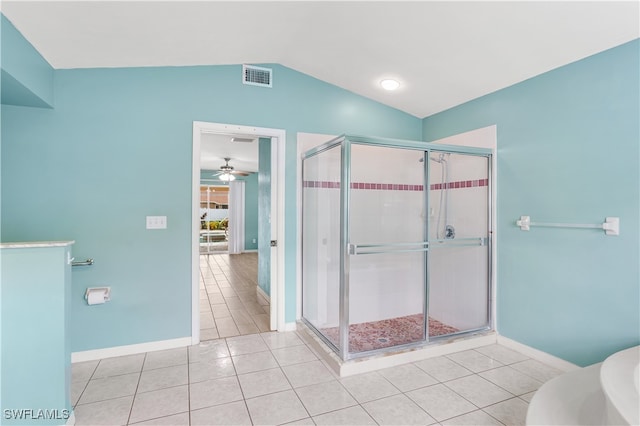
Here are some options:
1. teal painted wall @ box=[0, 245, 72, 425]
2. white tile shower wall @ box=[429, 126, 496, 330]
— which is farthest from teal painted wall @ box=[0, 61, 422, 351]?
white tile shower wall @ box=[429, 126, 496, 330]

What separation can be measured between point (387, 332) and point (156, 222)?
2409mm

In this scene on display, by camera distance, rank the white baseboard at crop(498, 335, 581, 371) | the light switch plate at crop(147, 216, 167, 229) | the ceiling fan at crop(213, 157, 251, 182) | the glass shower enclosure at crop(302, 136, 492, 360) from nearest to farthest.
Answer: the white baseboard at crop(498, 335, 581, 371), the light switch plate at crop(147, 216, 167, 229), the glass shower enclosure at crop(302, 136, 492, 360), the ceiling fan at crop(213, 157, 251, 182)

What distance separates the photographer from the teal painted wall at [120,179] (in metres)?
2.52

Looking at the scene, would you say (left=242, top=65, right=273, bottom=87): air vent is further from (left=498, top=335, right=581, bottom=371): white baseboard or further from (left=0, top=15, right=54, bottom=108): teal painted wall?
(left=498, top=335, right=581, bottom=371): white baseboard

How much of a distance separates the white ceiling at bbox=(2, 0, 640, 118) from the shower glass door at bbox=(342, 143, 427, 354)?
812 millimetres

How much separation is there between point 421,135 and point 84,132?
11.3 ft

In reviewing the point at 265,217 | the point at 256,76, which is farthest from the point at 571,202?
the point at 265,217

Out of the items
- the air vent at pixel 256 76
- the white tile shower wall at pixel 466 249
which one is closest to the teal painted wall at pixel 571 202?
the white tile shower wall at pixel 466 249

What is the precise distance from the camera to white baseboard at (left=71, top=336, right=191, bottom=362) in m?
2.64

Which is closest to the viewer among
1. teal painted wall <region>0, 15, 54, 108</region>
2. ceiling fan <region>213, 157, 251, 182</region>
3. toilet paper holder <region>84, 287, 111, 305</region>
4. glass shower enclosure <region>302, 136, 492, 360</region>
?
teal painted wall <region>0, 15, 54, 108</region>

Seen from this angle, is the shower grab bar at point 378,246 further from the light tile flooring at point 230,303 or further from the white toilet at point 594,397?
the light tile flooring at point 230,303

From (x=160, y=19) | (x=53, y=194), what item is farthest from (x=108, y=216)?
(x=160, y=19)

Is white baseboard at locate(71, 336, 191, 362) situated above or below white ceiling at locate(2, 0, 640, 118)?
below

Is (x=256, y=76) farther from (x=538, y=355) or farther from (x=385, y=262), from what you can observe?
(x=538, y=355)
